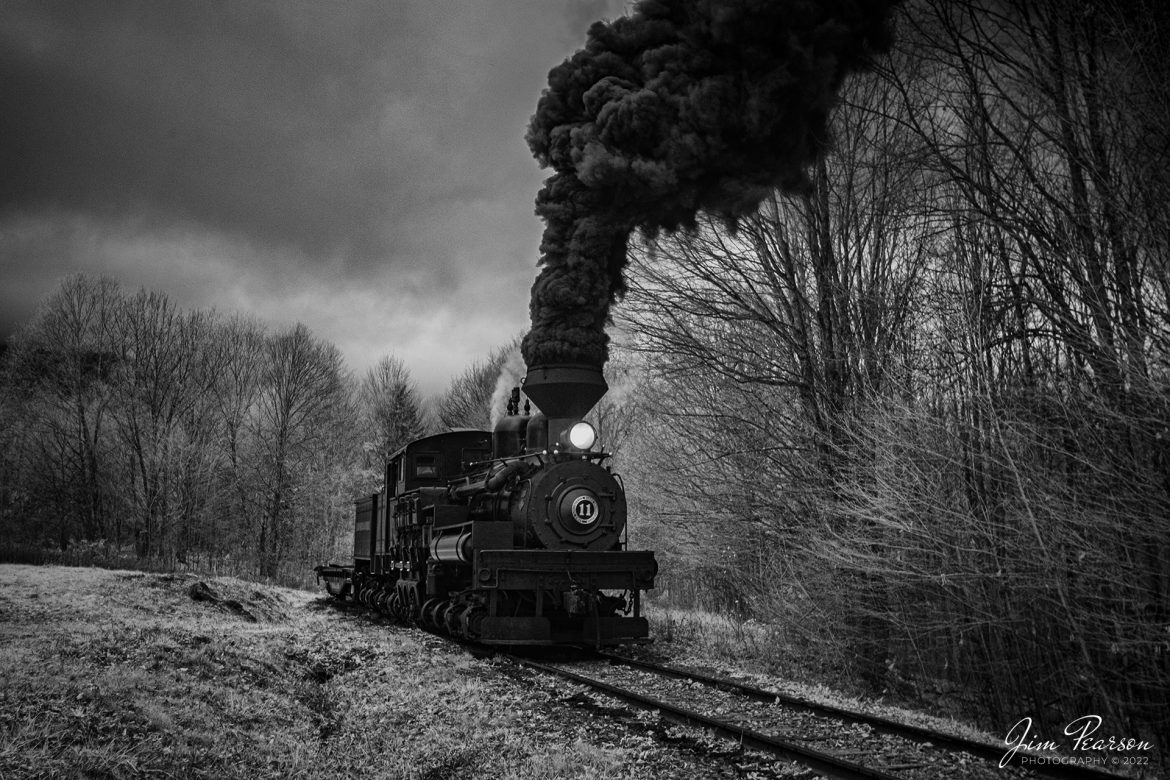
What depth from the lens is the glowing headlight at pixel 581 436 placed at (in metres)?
11.0

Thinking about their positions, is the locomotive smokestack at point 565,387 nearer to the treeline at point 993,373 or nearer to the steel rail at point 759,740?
the treeline at point 993,373

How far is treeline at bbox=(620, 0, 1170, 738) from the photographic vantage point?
234 inches

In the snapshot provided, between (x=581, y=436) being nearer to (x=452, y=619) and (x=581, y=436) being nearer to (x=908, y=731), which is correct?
(x=452, y=619)

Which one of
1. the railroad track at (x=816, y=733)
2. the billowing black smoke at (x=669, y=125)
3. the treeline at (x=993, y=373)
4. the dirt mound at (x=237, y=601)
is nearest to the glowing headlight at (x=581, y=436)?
the billowing black smoke at (x=669, y=125)

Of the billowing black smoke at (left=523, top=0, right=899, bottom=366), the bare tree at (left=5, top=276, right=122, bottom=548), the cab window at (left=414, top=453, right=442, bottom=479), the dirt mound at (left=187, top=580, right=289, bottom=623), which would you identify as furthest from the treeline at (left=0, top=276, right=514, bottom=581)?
the billowing black smoke at (left=523, top=0, right=899, bottom=366)

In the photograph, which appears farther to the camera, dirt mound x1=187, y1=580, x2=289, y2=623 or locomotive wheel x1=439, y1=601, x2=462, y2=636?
dirt mound x1=187, y1=580, x2=289, y2=623

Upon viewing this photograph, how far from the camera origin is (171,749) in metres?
5.09

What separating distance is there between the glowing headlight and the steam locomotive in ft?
0.05

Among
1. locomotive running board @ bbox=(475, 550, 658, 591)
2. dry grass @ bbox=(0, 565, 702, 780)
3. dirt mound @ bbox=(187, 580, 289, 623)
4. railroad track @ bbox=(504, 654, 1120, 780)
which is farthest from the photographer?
dirt mound @ bbox=(187, 580, 289, 623)

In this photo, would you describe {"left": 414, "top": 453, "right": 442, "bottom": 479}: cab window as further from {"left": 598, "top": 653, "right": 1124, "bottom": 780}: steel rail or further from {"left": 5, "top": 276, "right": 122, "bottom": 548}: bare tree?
{"left": 5, "top": 276, "right": 122, "bottom": 548}: bare tree

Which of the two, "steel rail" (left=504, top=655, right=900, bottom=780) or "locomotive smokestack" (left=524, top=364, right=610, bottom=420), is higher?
"locomotive smokestack" (left=524, top=364, right=610, bottom=420)

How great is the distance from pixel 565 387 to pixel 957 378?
4713 millimetres

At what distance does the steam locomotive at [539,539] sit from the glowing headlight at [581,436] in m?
0.02
